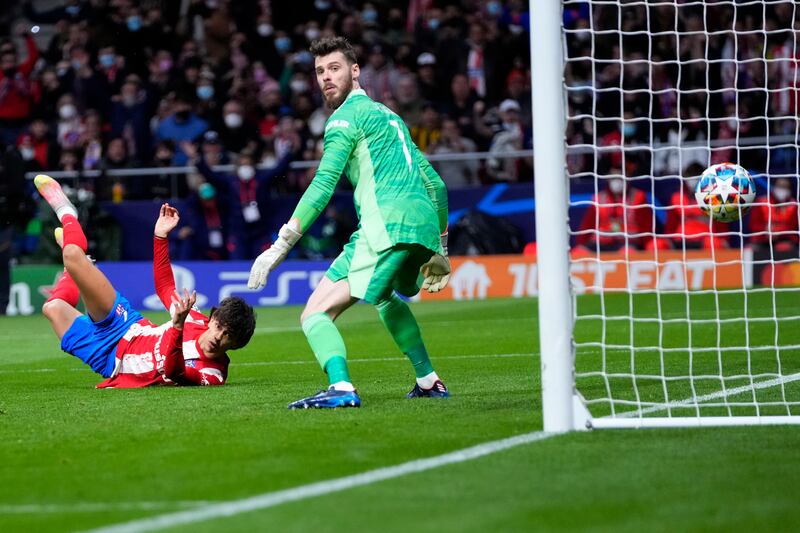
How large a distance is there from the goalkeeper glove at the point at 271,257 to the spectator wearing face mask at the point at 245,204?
40.3 feet

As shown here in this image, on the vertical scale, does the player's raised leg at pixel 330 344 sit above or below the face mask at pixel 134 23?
below

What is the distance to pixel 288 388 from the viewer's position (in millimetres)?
8773

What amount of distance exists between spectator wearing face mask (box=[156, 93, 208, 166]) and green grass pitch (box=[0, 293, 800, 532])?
38.7 ft

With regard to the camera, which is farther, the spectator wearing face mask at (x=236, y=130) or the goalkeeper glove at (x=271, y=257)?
the spectator wearing face mask at (x=236, y=130)

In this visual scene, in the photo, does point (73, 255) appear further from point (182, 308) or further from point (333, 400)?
point (333, 400)

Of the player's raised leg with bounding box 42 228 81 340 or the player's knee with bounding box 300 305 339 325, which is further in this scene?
→ the player's raised leg with bounding box 42 228 81 340

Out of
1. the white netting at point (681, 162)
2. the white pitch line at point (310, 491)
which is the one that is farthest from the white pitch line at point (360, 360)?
the white pitch line at point (310, 491)

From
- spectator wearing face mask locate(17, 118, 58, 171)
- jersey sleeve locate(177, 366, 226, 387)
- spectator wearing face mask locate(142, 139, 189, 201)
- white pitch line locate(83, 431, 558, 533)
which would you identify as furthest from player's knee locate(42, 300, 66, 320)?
spectator wearing face mask locate(17, 118, 58, 171)

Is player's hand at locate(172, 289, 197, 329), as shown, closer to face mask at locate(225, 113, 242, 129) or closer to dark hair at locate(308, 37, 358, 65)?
dark hair at locate(308, 37, 358, 65)

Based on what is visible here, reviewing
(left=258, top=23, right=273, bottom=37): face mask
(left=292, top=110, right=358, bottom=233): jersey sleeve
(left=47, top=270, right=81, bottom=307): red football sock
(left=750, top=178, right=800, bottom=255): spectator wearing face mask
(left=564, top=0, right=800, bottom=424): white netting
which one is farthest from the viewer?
(left=258, top=23, right=273, bottom=37): face mask

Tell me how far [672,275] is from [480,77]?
4.94 metres

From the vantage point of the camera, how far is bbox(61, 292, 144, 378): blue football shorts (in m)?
8.84

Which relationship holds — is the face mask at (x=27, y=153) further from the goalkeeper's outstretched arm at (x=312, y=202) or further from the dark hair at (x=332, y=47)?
the goalkeeper's outstretched arm at (x=312, y=202)

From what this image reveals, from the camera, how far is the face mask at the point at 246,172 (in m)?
19.2
